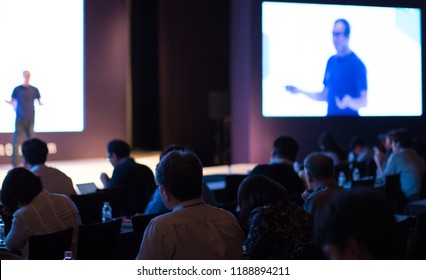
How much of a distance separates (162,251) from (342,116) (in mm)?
8790

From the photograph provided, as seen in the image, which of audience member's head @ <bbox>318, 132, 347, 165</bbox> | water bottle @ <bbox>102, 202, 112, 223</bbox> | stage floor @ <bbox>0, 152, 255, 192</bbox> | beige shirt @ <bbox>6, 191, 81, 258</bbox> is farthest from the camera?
stage floor @ <bbox>0, 152, 255, 192</bbox>

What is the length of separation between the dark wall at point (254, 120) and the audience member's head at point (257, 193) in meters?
7.25

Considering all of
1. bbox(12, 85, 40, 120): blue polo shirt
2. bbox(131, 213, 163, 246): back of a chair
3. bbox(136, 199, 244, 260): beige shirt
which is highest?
bbox(12, 85, 40, 120): blue polo shirt

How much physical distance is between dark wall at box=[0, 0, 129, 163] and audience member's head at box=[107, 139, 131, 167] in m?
5.34

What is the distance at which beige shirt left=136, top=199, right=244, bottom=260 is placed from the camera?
2518 millimetres

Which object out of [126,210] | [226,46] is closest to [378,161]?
[126,210]

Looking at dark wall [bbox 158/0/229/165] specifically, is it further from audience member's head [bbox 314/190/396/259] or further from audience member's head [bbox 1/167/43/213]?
audience member's head [bbox 314/190/396/259]

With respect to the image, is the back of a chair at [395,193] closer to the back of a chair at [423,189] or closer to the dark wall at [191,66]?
the back of a chair at [423,189]

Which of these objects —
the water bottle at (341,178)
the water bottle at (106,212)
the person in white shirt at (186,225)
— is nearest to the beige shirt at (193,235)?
the person in white shirt at (186,225)

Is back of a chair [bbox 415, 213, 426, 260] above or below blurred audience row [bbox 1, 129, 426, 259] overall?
below

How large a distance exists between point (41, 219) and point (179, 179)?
122cm

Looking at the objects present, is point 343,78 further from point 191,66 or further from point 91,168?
point 91,168

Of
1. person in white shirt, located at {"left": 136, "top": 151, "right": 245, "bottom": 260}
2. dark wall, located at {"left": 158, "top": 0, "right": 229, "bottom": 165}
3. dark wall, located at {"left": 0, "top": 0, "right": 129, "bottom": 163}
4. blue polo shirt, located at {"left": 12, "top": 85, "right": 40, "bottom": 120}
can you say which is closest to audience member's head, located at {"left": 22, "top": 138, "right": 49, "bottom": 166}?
person in white shirt, located at {"left": 136, "top": 151, "right": 245, "bottom": 260}
